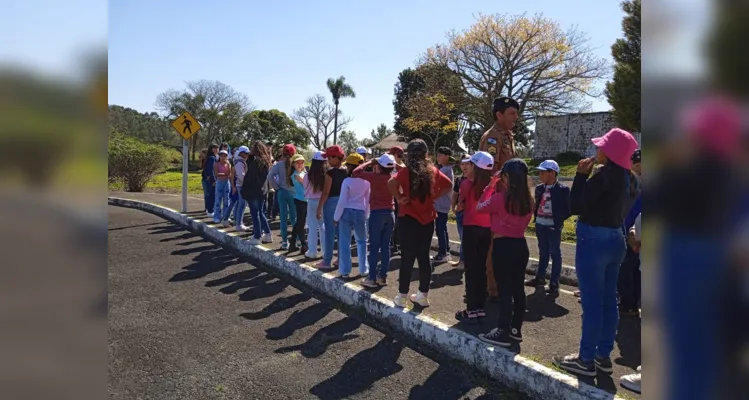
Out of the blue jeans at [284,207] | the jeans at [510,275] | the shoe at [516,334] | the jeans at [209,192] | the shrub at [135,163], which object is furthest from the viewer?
the shrub at [135,163]

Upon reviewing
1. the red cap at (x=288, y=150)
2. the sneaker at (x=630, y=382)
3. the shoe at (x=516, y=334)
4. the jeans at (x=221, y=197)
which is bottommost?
the sneaker at (x=630, y=382)

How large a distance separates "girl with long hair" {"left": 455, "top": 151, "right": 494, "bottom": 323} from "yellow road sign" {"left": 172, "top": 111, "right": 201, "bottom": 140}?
30.8 ft

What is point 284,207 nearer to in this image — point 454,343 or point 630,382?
point 454,343

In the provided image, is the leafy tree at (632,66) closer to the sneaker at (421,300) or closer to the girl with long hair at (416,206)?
the girl with long hair at (416,206)

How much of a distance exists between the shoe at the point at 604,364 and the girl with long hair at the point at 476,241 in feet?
4.26

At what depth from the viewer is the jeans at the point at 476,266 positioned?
15.5 ft


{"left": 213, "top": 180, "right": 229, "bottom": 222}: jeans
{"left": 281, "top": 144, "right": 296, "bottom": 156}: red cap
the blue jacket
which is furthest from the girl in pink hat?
{"left": 213, "top": 180, "right": 229, "bottom": 222}: jeans

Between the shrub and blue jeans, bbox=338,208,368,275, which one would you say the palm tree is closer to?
the shrub

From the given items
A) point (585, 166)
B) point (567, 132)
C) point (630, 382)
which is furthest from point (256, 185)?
point (567, 132)

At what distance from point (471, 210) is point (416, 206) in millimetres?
→ 569

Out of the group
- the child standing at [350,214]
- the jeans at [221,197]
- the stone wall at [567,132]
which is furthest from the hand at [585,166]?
the stone wall at [567,132]
